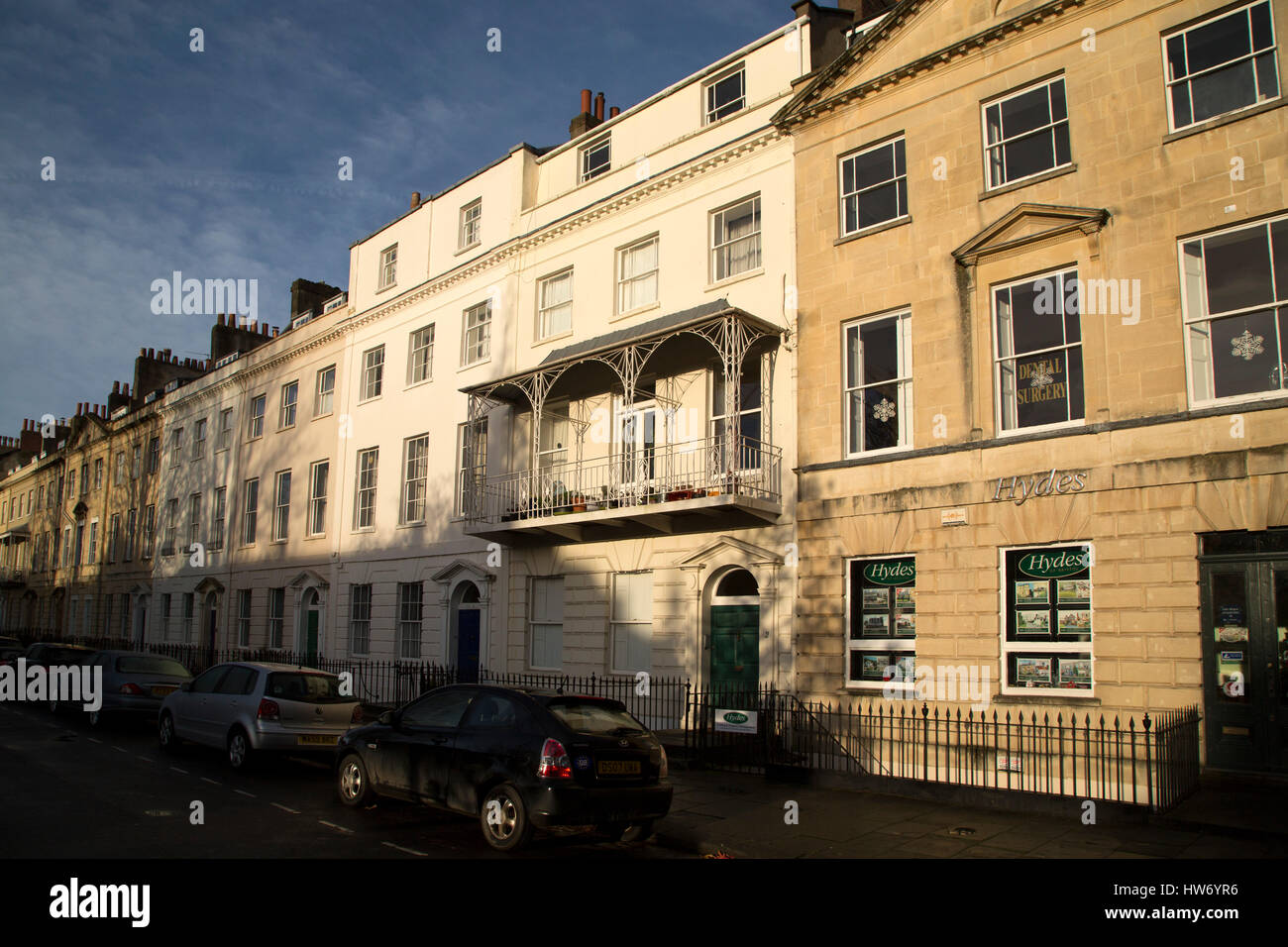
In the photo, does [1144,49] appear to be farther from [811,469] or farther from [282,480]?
[282,480]

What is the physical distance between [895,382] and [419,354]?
15.4 metres

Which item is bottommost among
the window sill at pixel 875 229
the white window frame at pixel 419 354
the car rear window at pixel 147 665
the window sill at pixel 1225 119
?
the car rear window at pixel 147 665

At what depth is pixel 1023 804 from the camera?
1105 centimetres

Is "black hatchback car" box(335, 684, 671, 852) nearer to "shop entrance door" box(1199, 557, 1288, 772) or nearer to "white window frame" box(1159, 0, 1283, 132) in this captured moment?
"shop entrance door" box(1199, 557, 1288, 772)

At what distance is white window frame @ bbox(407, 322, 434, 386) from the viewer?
2605 cm

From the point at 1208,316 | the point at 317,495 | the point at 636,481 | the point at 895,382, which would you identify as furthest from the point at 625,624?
the point at 317,495

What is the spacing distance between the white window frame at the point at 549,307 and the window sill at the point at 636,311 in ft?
5.81

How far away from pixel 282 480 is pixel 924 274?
24.0 metres

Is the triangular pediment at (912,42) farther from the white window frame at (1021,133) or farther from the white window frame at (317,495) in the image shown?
the white window frame at (317,495)

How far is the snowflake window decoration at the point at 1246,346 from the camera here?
A: 38.9ft

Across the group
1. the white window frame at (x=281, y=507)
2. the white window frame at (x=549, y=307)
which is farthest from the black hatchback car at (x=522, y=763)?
the white window frame at (x=281, y=507)

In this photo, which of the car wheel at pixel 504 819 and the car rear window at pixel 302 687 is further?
the car rear window at pixel 302 687

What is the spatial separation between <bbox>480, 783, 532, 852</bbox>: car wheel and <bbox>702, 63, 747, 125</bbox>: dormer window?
14.8m
